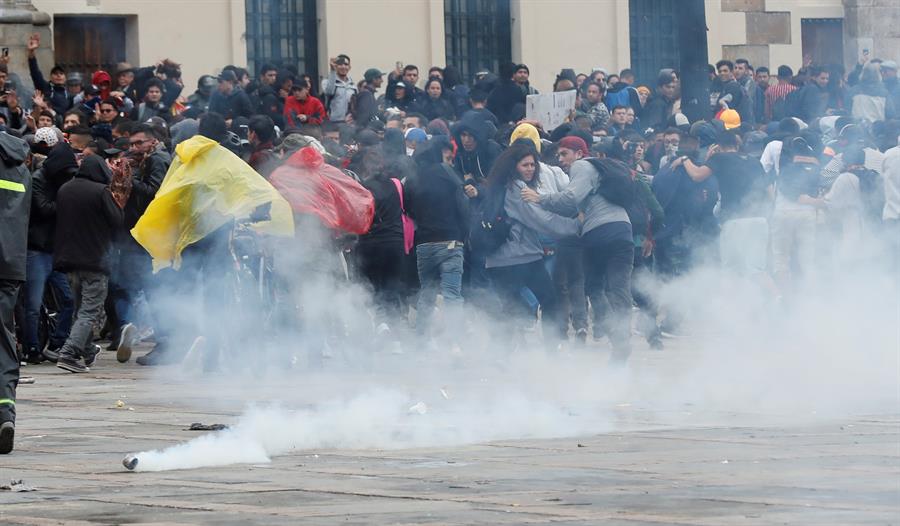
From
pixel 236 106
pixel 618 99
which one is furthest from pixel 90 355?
pixel 618 99

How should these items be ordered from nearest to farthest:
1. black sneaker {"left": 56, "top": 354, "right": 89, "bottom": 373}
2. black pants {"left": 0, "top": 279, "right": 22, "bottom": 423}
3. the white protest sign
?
black pants {"left": 0, "top": 279, "right": 22, "bottom": 423}, black sneaker {"left": 56, "top": 354, "right": 89, "bottom": 373}, the white protest sign

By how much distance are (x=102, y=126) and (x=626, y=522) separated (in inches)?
415

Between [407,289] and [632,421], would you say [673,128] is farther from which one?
[632,421]

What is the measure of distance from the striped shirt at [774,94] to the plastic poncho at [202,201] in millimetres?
9137

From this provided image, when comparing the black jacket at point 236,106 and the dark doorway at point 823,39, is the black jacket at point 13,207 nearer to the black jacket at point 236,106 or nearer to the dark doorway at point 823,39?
the black jacket at point 236,106

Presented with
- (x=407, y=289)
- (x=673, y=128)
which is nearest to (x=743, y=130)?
(x=673, y=128)

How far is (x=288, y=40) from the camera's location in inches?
941

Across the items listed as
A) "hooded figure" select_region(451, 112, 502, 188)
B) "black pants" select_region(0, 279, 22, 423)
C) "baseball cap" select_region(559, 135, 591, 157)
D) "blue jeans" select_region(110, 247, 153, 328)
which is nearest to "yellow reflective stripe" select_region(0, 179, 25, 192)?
"black pants" select_region(0, 279, 22, 423)

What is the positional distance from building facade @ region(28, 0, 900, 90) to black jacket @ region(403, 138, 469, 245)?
538 centimetres

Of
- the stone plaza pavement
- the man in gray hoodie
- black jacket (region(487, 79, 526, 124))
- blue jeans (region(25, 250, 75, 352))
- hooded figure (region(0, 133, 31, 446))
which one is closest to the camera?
the stone plaza pavement

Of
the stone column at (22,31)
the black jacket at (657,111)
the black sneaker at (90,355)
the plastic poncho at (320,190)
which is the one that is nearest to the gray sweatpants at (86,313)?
the black sneaker at (90,355)

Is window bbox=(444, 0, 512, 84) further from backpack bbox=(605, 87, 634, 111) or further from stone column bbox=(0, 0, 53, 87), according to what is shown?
stone column bbox=(0, 0, 53, 87)

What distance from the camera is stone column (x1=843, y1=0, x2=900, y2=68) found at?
90.8 ft

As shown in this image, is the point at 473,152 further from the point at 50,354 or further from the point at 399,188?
the point at 50,354
